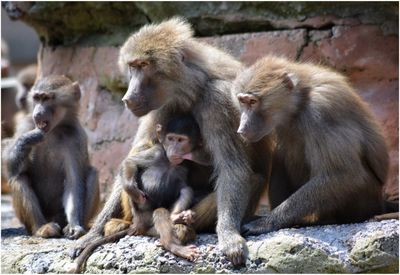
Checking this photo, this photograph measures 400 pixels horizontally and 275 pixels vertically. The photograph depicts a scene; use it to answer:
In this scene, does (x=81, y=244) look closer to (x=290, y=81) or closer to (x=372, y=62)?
(x=290, y=81)

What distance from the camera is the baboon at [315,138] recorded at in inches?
212

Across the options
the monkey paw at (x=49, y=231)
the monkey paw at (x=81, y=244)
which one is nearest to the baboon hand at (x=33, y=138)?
the monkey paw at (x=49, y=231)

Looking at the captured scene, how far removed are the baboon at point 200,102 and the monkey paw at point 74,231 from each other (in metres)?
0.51

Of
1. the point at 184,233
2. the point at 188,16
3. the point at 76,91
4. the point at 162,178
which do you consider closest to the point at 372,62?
the point at 188,16

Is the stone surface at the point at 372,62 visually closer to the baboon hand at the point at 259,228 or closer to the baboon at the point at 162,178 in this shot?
the baboon at the point at 162,178

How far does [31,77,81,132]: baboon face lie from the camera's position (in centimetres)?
670

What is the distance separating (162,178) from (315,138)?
1.05 metres

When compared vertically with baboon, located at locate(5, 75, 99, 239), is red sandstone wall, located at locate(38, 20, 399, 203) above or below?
above

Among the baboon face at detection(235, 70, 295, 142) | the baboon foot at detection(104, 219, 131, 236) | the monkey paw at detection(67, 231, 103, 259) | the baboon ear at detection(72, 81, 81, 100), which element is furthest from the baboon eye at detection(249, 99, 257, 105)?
the baboon ear at detection(72, 81, 81, 100)

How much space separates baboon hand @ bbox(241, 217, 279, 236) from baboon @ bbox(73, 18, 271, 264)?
0.27 ft

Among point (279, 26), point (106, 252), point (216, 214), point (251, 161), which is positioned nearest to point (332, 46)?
point (279, 26)

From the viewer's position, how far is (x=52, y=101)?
Result: 6.85m

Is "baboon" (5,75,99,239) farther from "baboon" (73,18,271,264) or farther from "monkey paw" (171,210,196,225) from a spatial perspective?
"monkey paw" (171,210,196,225)

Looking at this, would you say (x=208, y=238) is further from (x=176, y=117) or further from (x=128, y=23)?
(x=128, y=23)
